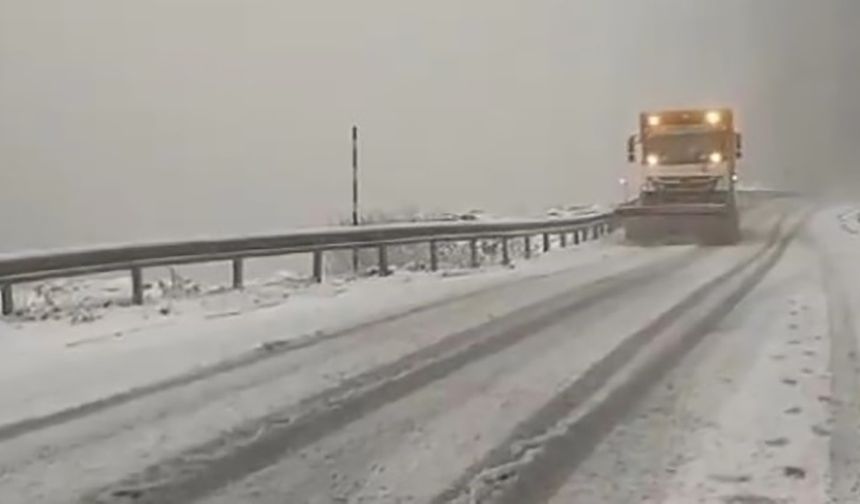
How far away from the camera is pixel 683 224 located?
32.8 m

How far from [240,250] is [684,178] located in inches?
767

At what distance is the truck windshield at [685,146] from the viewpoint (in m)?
34.5

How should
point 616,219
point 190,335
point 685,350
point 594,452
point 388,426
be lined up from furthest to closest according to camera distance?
point 616,219 → point 190,335 → point 685,350 → point 388,426 → point 594,452

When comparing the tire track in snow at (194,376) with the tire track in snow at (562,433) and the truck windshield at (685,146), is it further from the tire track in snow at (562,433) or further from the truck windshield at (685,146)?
the truck windshield at (685,146)

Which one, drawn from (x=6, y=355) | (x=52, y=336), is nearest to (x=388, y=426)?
(x=6, y=355)

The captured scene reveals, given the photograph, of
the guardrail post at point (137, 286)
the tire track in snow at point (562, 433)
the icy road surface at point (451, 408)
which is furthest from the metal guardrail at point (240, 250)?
the tire track in snow at point (562, 433)

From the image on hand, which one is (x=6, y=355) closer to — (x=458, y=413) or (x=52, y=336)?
(x=52, y=336)

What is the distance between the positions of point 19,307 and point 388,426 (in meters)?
8.86

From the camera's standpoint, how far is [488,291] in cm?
1728

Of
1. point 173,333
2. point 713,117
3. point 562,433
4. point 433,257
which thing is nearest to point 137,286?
point 173,333

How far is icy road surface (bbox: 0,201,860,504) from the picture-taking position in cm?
617

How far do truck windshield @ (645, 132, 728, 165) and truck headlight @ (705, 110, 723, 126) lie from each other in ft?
1.01

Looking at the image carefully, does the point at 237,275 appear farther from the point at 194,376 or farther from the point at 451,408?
the point at 451,408

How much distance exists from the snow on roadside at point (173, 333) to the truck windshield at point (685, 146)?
16019 millimetres
